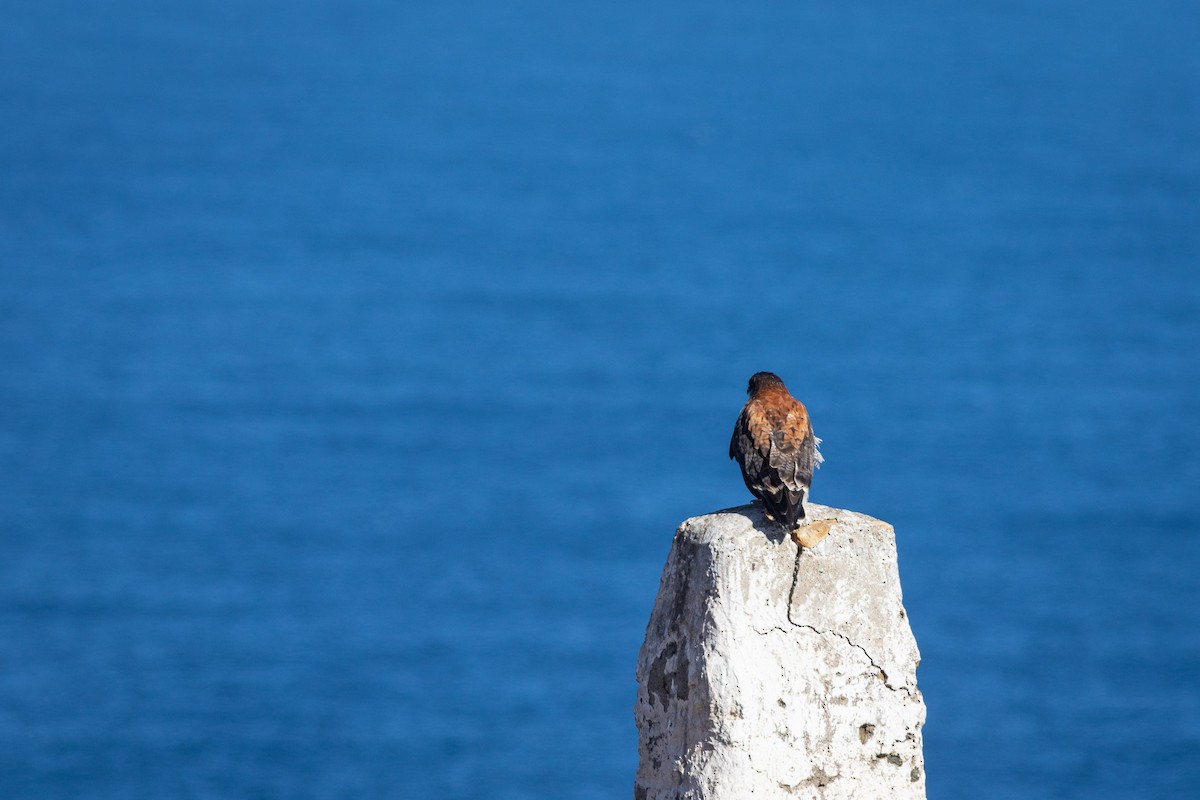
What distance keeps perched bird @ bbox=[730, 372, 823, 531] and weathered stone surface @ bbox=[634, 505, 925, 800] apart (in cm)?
10

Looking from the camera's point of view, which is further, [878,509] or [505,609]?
[878,509]

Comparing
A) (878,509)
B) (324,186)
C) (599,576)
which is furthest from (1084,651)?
(324,186)

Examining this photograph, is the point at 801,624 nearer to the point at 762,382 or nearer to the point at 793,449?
the point at 793,449

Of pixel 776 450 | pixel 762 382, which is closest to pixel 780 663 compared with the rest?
pixel 776 450

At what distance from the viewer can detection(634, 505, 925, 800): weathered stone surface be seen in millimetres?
6270

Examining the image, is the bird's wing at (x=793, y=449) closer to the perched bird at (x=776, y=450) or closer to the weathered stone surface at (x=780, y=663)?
the perched bird at (x=776, y=450)

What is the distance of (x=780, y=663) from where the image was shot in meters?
6.31

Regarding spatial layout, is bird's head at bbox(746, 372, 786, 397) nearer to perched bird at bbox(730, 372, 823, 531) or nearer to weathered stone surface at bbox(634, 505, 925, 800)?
perched bird at bbox(730, 372, 823, 531)

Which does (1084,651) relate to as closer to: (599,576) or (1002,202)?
(599,576)

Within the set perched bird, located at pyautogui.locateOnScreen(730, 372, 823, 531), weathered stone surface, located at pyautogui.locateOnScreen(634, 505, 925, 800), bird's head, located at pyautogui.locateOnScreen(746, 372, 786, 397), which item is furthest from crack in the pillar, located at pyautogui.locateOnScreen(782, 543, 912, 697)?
bird's head, located at pyautogui.locateOnScreen(746, 372, 786, 397)

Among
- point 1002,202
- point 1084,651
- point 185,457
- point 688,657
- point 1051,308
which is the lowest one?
point 688,657

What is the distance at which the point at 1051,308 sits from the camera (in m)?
39.3

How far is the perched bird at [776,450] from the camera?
21.5 ft

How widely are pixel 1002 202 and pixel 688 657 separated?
38.7m
